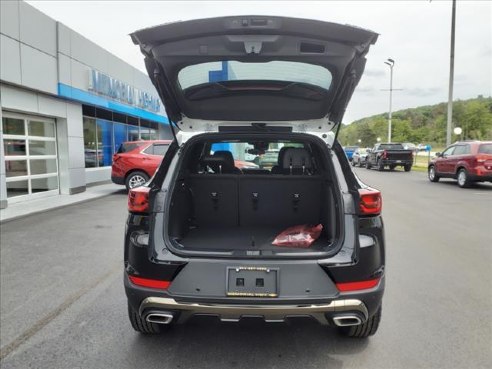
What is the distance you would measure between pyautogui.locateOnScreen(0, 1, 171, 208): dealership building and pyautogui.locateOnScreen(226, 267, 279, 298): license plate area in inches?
359

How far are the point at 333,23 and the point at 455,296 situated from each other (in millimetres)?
3118

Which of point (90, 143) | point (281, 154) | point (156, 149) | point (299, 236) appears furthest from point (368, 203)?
point (90, 143)

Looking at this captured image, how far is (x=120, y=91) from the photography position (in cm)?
1670

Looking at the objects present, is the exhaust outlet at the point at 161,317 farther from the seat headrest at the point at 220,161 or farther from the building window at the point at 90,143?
the building window at the point at 90,143

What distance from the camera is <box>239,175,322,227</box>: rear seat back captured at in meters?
3.75

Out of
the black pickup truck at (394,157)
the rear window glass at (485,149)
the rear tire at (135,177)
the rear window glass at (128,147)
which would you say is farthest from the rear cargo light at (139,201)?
the black pickup truck at (394,157)

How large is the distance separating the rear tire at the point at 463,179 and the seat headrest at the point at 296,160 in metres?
12.0

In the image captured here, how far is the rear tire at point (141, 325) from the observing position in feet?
10.1

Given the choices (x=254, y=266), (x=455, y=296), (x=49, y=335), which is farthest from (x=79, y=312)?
(x=455, y=296)

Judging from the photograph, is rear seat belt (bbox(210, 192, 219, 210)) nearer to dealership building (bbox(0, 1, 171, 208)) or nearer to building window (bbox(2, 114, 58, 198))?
dealership building (bbox(0, 1, 171, 208))

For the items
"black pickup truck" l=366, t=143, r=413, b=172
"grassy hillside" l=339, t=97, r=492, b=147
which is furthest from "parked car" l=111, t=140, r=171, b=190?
"grassy hillside" l=339, t=97, r=492, b=147

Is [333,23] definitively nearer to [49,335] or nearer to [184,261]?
[184,261]

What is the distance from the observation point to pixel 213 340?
10.3 feet

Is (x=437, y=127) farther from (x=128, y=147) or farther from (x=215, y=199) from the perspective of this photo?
(x=215, y=199)
